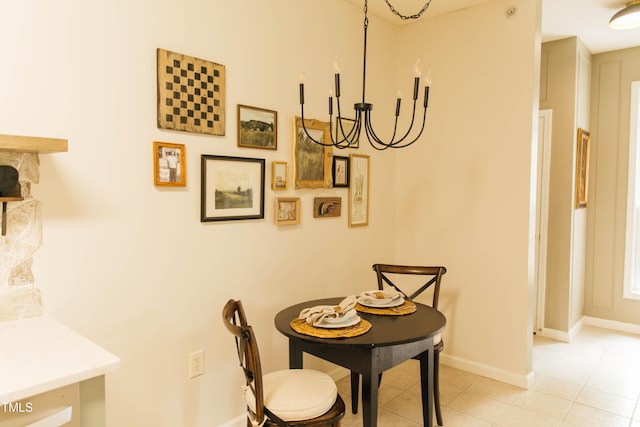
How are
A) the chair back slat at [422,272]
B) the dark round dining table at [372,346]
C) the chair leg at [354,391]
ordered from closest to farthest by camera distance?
the dark round dining table at [372,346]
the chair leg at [354,391]
the chair back slat at [422,272]

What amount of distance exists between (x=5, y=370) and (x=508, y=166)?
9.38 ft

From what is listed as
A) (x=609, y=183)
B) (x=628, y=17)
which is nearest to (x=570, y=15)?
(x=628, y=17)

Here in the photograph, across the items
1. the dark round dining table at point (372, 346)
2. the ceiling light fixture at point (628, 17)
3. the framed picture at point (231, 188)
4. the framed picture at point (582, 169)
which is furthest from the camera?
the framed picture at point (582, 169)

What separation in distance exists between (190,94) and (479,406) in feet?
7.98

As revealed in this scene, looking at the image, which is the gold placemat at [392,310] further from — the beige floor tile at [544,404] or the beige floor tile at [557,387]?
the beige floor tile at [557,387]

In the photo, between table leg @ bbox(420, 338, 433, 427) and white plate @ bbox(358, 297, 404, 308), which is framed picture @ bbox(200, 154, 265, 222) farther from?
table leg @ bbox(420, 338, 433, 427)

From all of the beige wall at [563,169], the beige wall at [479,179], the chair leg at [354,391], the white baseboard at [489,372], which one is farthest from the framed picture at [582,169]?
the chair leg at [354,391]

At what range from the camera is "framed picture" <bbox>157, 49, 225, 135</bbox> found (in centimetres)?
193

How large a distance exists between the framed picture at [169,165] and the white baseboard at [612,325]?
13.5 ft

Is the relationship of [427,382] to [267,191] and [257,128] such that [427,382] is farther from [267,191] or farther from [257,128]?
[257,128]

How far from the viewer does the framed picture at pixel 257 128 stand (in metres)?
2.27

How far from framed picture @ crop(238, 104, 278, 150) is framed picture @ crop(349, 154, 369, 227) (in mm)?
742

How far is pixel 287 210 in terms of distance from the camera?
2545mm

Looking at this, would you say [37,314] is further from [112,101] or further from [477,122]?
[477,122]
